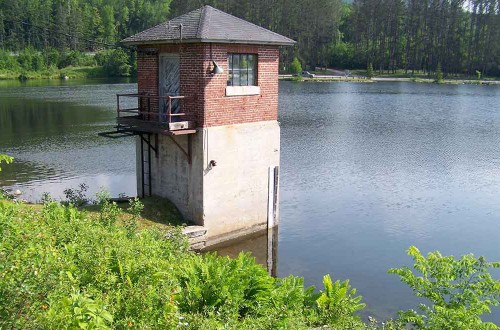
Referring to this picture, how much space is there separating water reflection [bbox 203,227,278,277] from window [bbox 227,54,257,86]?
491 cm

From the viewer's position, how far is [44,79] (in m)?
96.2

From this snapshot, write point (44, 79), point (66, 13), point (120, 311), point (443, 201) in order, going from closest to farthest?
point (120, 311), point (443, 201), point (44, 79), point (66, 13)

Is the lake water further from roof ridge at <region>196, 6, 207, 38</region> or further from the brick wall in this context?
roof ridge at <region>196, 6, 207, 38</region>

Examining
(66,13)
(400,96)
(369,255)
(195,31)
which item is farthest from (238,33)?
(66,13)

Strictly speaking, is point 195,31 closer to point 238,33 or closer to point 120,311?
point 238,33

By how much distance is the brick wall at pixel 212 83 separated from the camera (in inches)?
626

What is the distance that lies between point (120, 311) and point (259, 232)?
1079 centimetres

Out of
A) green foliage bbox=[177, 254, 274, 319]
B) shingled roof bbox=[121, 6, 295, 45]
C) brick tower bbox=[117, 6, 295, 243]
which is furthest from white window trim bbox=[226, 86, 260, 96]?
green foliage bbox=[177, 254, 274, 319]

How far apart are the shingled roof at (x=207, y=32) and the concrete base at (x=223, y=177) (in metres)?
2.58

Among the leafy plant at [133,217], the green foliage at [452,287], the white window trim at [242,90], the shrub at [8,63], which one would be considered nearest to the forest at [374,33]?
the shrub at [8,63]

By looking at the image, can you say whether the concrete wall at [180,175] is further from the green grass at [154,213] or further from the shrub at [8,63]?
the shrub at [8,63]

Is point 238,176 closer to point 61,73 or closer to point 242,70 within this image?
point 242,70

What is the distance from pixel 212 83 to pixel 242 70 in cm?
139

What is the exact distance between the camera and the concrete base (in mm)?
16297
